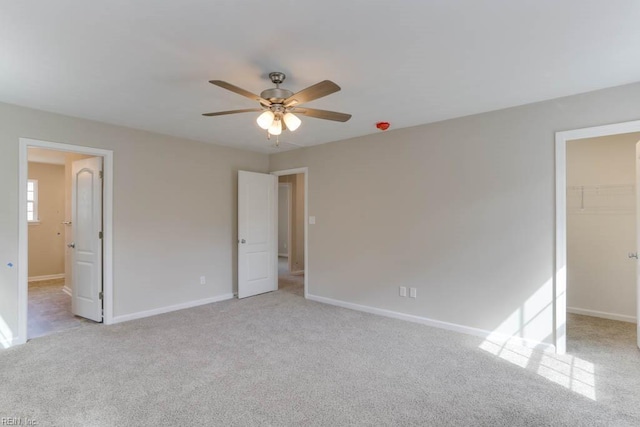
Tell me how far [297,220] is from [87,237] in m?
4.63

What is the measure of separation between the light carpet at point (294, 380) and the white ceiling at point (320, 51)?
8.05 feet

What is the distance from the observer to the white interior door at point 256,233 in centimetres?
525

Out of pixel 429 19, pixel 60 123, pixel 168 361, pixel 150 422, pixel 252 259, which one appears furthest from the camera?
pixel 252 259

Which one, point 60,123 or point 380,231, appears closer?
point 60,123

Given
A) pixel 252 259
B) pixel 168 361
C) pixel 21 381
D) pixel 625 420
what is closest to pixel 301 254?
pixel 252 259

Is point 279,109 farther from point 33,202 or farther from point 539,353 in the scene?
point 33,202

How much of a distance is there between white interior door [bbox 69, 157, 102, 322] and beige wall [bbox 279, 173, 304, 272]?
14.3 ft

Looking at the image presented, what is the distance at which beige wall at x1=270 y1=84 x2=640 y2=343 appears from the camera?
10.5 ft

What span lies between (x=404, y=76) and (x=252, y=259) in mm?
3784

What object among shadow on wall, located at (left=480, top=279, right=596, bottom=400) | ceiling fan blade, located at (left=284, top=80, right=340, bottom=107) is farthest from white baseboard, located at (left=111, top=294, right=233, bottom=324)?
shadow on wall, located at (left=480, top=279, right=596, bottom=400)

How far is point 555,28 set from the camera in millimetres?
1988

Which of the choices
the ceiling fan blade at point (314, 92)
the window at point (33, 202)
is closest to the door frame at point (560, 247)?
the ceiling fan blade at point (314, 92)

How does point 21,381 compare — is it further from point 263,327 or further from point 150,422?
point 263,327

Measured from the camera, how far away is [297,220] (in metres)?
8.09
